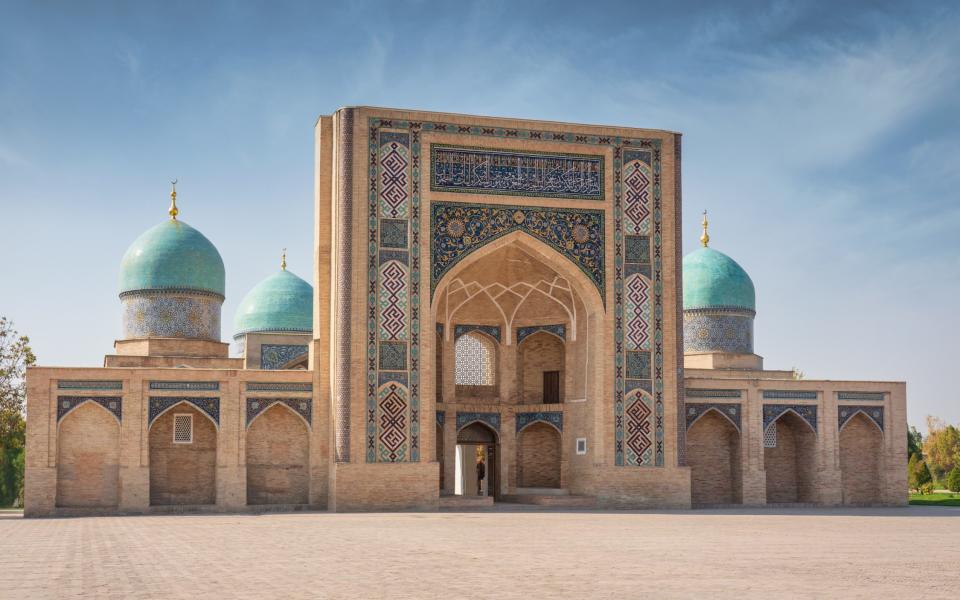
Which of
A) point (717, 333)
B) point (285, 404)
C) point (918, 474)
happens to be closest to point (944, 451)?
point (918, 474)

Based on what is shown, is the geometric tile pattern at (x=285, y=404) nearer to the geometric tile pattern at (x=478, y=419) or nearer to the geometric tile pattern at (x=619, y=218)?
the geometric tile pattern at (x=619, y=218)

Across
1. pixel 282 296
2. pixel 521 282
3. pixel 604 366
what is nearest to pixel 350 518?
Result: pixel 604 366

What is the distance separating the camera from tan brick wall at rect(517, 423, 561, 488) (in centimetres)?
1831

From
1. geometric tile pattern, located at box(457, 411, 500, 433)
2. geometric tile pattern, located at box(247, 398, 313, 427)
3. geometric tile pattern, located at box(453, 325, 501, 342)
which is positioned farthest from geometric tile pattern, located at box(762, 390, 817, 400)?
geometric tile pattern, located at box(247, 398, 313, 427)

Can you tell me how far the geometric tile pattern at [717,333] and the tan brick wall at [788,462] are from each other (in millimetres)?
4001

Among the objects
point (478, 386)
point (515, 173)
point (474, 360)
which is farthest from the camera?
point (474, 360)

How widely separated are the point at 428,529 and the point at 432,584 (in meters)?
4.95

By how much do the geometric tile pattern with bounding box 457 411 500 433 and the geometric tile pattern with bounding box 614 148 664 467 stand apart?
8.29 ft

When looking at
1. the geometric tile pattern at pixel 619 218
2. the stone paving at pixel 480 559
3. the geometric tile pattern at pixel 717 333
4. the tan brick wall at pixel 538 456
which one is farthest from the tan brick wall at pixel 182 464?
the geometric tile pattern at pixel 717 333

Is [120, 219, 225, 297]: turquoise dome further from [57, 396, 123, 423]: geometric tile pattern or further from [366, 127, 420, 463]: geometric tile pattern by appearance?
[366, 127, 420, 463]: geometric tile pattern

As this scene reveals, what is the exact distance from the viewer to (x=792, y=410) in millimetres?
18031

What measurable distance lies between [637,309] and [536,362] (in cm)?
266

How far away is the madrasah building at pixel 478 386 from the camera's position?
15453mm

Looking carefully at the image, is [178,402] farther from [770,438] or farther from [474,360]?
[770,438]
